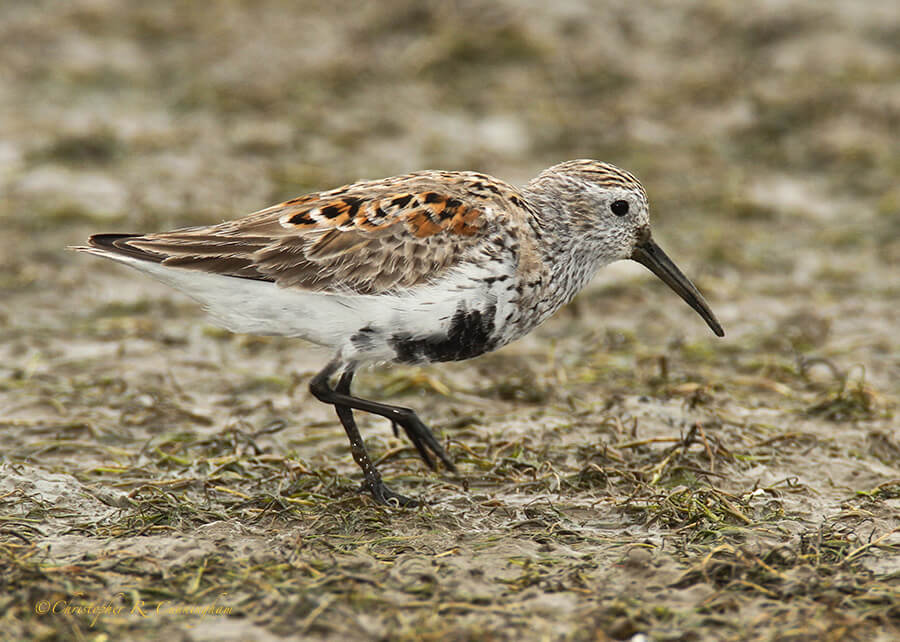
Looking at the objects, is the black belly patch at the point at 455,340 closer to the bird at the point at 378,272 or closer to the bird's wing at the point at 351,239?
the bird at the point at 378,272

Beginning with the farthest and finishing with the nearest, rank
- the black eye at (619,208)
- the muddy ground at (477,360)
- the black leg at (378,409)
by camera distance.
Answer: the black eye at (619,208)
the black leg at (378,409)
the muddy ground at (477,360)

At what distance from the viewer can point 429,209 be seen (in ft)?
20.0

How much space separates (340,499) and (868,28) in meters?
10.2

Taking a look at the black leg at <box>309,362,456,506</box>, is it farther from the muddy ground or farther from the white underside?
the white underside

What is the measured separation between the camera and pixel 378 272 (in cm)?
595

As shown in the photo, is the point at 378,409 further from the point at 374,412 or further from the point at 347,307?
the point at 347,307

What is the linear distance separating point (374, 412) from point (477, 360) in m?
2.52

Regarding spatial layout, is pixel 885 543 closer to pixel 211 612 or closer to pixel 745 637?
pixel 745 637

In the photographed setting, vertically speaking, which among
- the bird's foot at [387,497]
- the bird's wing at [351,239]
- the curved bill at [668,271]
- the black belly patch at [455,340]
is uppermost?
the bird's wing at [351,239]

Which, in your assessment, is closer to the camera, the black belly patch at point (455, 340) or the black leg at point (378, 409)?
the black belly patch at point (455, 340)

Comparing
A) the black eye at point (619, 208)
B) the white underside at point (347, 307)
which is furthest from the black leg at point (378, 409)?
the black eye at point (619, 208)

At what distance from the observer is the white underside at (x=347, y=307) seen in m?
5.90

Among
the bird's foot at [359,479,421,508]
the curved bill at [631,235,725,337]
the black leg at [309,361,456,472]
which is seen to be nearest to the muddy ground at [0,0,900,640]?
the bird's foot at [359,479,421,508]

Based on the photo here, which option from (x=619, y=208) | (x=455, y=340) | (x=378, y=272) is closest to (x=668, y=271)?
(x=619, y=208)
